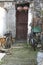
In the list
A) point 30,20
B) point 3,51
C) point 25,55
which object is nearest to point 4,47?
point 3,51

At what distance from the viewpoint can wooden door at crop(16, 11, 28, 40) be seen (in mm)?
18562

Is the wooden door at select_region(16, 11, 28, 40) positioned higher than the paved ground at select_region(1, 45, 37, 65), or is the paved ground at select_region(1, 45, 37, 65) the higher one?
the wooden door at select_region(16, 11, 28, 40)

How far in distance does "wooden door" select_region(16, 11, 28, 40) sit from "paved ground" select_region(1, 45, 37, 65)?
153 inches

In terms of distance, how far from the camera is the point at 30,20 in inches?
689

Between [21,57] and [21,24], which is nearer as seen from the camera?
[21,57]

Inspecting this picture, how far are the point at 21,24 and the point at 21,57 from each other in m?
6.55

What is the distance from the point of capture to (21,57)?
12.4m

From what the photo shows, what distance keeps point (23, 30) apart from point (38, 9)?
85.9 inches

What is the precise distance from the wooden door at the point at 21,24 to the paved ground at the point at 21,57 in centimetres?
389

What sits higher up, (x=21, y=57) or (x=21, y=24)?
(x=21, y=24)

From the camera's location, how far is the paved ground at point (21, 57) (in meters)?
11.2

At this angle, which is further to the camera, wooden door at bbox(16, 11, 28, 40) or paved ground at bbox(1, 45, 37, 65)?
wooden door at bbox(16, 11, 28, 40)

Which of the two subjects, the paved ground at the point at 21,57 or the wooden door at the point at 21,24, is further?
the wooden door at the point at 21,24

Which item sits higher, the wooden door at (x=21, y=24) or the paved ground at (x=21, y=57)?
the wooden door at (x=21, y=24)
